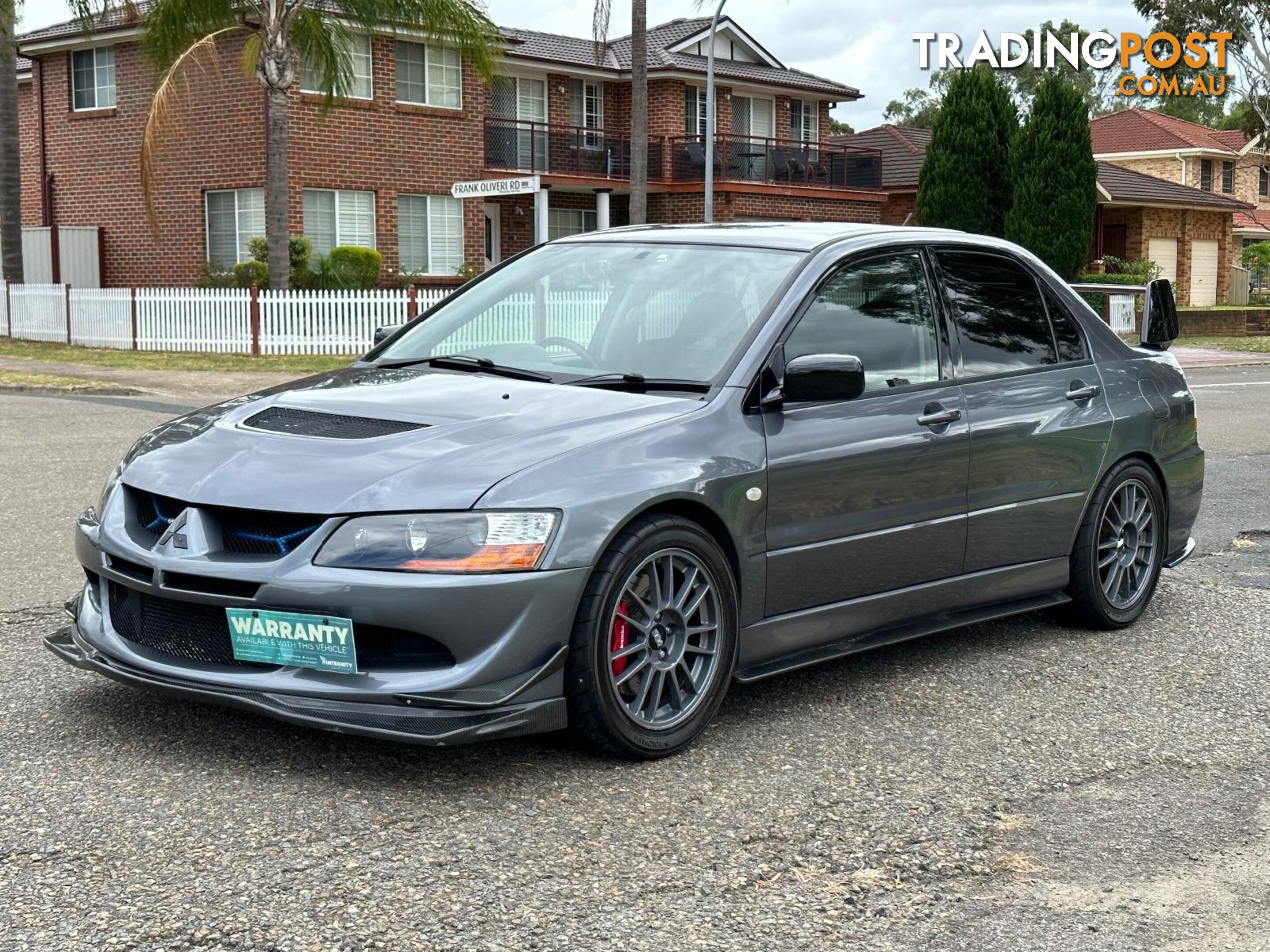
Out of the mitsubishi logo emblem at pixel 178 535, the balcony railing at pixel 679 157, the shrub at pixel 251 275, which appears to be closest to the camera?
the mitsubishi logo emblem at pixel 178 535

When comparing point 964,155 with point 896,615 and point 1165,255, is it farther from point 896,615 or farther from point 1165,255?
point 896,615

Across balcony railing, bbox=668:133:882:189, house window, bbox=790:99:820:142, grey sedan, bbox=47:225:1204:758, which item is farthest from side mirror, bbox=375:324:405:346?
house window, bbox=790:99:820:142

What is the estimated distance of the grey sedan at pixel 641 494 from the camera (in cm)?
424

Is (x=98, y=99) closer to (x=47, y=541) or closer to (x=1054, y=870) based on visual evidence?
(x=47, y=541)

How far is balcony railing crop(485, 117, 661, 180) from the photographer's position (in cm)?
3616

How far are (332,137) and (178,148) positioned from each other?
119 inches

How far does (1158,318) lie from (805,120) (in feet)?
121

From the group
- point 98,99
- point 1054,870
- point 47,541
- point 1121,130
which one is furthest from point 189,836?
point 1121,130

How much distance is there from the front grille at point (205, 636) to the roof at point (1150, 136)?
59733 millimetres

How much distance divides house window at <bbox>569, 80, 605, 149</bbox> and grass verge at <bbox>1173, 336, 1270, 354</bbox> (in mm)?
14153

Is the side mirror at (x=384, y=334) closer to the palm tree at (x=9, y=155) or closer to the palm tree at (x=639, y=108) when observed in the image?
the palm tree at (x=639, y=108)

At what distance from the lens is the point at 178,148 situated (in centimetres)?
3102

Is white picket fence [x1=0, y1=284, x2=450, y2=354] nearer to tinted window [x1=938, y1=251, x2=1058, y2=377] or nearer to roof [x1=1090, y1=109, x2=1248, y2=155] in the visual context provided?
tinted window [x1=938, y1=251, x2=1058, y2=377]

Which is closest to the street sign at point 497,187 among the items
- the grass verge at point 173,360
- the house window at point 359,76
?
the grass verge at point 173,360
